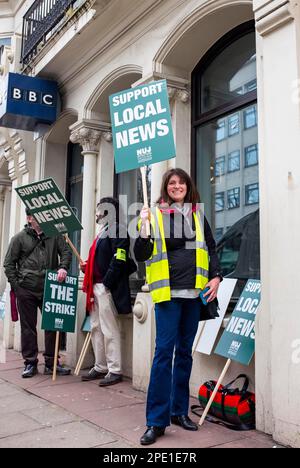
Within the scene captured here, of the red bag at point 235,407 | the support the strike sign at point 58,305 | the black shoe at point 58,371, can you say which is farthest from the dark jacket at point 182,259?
the black shoe at point 58,371

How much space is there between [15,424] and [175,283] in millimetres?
1765

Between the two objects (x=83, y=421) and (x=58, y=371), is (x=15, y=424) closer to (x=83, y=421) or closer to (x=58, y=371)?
(x=83, y=421)

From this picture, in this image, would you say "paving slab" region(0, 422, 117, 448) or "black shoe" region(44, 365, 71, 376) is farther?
"black shoe" region(44, 365, 71, 376)

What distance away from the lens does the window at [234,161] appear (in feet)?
16.1

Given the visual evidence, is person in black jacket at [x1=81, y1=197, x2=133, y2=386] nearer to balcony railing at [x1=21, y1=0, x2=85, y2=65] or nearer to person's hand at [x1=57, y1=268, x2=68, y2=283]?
person's hand at [x1=57, y1=268, x2=68, y2=283]

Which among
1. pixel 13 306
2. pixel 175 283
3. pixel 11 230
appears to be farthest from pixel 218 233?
pixel 11 230

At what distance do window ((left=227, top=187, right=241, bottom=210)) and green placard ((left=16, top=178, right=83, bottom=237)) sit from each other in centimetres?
173

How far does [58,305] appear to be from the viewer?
18.3 ft

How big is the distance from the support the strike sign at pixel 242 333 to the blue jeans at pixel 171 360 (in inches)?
12.0

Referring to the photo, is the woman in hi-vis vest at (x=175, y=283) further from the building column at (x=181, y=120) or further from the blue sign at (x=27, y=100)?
the blue sign at (x=27, y=100)

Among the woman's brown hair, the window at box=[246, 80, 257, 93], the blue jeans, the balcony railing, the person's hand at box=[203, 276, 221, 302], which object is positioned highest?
the balcony railing

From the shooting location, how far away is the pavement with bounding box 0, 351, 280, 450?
3.30m

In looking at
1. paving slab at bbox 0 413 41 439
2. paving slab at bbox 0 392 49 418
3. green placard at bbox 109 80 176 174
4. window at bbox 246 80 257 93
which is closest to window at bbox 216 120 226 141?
window at bbox 246 80 257 93

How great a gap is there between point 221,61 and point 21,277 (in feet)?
11.2
